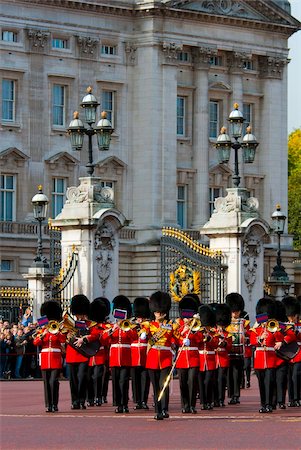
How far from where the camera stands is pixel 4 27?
6162cm

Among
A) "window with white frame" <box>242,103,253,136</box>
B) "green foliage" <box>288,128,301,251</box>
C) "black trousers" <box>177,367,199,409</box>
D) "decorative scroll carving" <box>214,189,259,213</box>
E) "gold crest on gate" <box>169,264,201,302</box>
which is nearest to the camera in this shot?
"black trousers" <box>177,367,199,409</box>

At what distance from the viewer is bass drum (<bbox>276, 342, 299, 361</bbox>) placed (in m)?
28.6

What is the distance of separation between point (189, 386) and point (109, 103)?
37604 millimetres

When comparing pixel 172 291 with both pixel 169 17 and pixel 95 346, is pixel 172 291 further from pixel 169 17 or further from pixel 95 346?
pixel 169 17

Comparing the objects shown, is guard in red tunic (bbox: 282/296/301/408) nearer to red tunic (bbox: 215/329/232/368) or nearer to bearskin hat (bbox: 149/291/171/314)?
red tunic (bbox: 215/329/232/368)

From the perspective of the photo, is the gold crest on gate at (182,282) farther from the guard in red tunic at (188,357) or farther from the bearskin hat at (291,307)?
the guard in red tunic at (188,357)

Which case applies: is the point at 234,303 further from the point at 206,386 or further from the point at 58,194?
the point at 58,194

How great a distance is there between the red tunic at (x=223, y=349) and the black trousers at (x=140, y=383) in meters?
1.44

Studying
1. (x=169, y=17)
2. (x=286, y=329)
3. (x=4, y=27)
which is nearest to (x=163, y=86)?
(x=169, y=17)

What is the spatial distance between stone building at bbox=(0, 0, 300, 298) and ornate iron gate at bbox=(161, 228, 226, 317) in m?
18.3

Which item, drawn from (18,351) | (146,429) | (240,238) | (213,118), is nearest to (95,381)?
(146,429)

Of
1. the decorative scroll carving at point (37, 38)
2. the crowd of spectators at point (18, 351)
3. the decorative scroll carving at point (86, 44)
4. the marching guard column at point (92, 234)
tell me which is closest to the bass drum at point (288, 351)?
the marching guard column at point (92, 234)

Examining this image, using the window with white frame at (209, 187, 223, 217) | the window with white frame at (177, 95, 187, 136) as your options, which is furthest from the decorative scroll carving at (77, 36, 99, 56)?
the window with white frame at (209, 187, 223, 217)

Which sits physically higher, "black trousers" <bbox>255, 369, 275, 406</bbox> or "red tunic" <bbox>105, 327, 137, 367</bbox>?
"red tunic" <bbox>105, 327, 137, 367</bbox>
